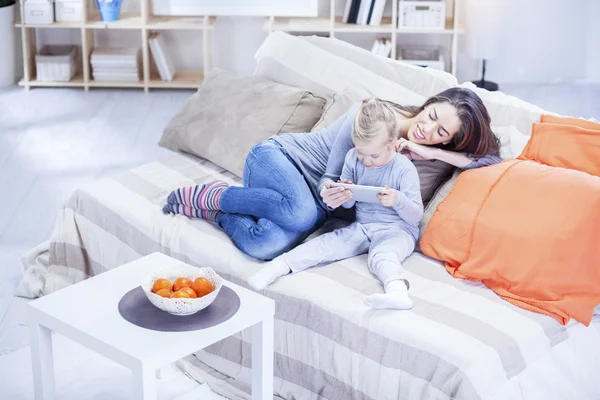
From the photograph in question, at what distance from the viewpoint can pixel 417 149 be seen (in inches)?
112

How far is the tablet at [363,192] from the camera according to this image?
8.85ft

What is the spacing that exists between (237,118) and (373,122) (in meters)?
0.77

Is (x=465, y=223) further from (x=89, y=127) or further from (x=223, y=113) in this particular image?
(x=89, y=127)

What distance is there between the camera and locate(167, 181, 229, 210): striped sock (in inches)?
116

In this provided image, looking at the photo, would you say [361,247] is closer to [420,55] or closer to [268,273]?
[268,273]

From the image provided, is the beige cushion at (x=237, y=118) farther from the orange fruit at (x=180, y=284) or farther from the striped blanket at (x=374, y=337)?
the orange fruit at (x=180, y=284)

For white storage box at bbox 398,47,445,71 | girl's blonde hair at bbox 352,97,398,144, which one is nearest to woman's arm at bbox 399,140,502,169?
girl's blonde hair at bbox 352,97,398,144

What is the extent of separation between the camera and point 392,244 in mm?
2715

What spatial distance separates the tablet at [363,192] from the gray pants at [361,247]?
0.32 ft

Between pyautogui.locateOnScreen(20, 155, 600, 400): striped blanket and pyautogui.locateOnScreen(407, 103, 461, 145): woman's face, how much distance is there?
0.35 meters

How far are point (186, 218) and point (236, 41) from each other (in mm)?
2799

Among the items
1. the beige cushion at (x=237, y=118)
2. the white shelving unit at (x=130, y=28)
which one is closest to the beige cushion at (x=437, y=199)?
the beige cushion at (x=237, y=118)

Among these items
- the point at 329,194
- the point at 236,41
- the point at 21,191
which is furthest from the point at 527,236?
the point at 236,41

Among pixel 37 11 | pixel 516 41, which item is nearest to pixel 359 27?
pixel 516 41
